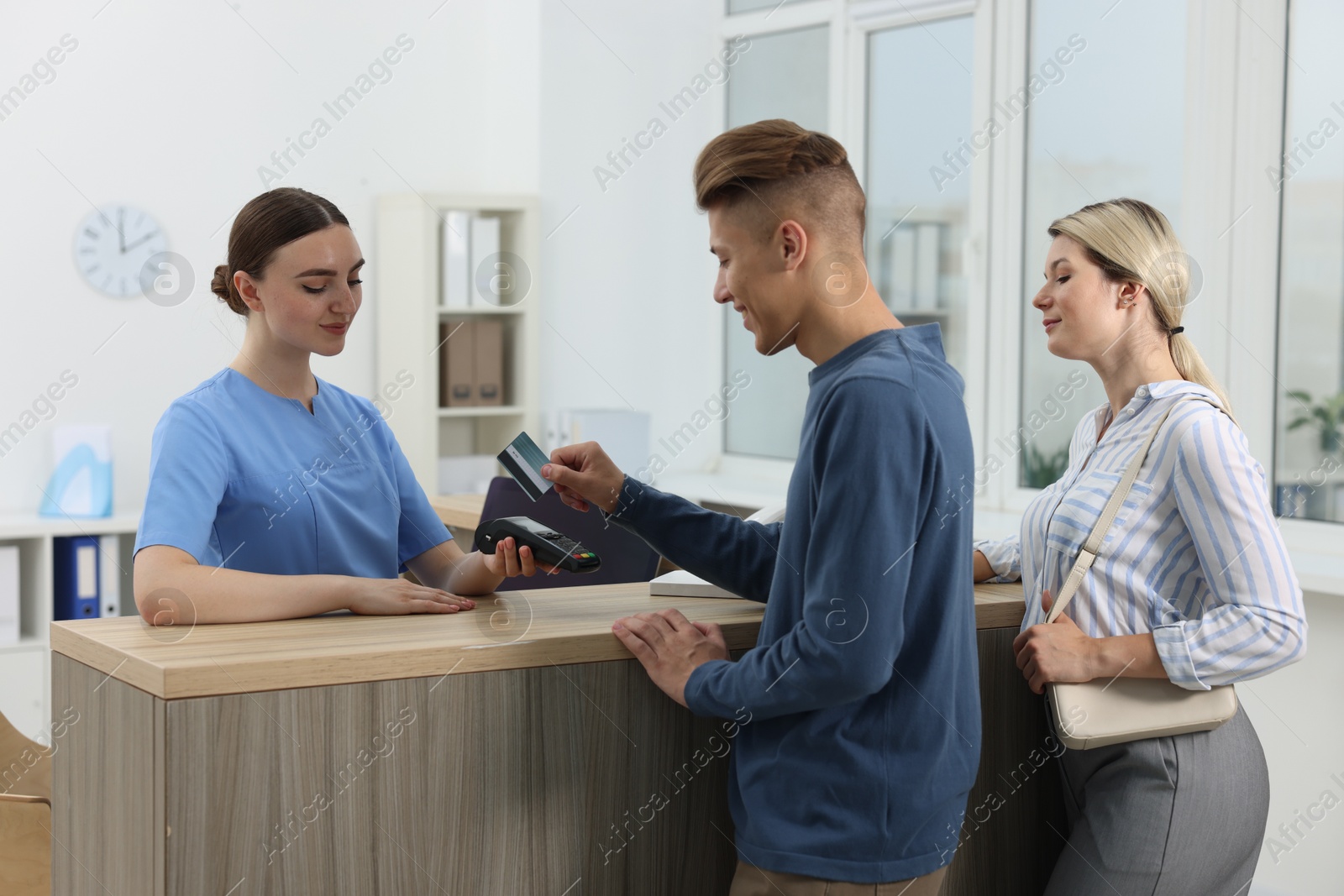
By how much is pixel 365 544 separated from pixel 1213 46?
104 inches

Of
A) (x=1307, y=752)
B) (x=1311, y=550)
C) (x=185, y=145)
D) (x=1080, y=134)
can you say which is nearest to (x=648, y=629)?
(x=1307, y=752)

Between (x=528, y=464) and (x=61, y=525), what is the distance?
9.02ft

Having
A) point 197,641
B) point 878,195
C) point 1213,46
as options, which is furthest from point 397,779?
point 878,195

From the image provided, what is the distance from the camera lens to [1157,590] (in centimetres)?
154

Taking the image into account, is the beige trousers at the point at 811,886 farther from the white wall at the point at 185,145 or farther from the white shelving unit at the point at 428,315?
the white shelving unit at the point at 428,315

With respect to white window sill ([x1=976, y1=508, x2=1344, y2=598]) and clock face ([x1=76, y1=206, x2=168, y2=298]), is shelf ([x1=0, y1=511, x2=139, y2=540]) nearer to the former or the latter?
clock face ([x1=76, y1=206, x2=168, y2=298])

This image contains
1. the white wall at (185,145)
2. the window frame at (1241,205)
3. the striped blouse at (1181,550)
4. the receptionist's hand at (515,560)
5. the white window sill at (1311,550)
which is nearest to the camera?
the striped blouse at (1181,550)

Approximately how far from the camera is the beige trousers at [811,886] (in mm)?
1223

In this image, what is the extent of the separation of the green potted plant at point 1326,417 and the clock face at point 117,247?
3.58 meters

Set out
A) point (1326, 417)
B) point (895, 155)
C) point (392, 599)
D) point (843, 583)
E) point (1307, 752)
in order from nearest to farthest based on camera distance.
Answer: point (843, 583) → point (392, 599) → point (1307, 752) → point (1326, 417) → point (895, 155)

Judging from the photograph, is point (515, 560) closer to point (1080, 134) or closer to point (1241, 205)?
point (1241, 205)

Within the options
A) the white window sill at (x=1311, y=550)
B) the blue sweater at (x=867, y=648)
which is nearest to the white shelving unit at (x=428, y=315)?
the white window sill at (x=1311, y=550)

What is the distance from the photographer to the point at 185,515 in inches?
58.7

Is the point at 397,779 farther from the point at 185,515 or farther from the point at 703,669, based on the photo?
the point at 185,515
